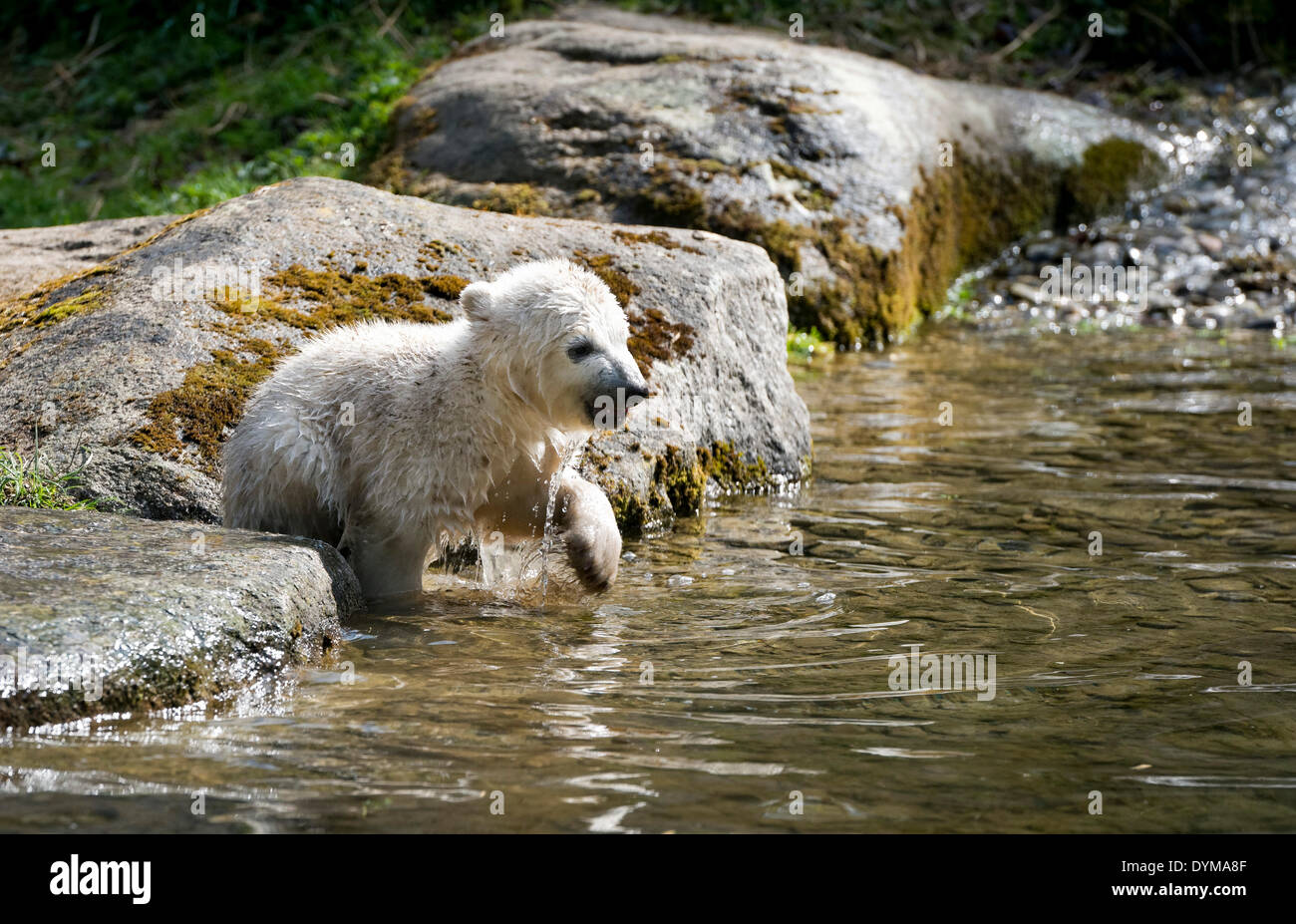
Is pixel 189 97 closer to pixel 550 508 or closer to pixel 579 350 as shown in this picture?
pixel 550 508

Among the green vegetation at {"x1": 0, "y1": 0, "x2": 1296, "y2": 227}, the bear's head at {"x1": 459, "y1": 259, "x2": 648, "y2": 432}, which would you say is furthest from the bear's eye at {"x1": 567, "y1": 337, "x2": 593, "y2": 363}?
the green vegetation at {"x1": 0, "y1": 0, "x2": 1296, "y2": 227}

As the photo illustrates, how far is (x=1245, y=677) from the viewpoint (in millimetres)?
4297

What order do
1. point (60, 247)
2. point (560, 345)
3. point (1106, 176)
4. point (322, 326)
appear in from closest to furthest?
point (560, 345) < point (322, 326) < point (60, 247) < point (1106, 176)

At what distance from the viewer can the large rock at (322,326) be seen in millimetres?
5656

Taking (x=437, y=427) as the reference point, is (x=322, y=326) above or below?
above

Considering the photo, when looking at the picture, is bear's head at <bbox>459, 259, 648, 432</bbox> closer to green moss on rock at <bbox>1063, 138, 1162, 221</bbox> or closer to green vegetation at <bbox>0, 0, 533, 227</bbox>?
green vegetation at <bbox>0, 0, 533, 227</bbox>

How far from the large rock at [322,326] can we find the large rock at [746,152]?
9.76 ft

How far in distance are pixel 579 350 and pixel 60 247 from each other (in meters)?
4.22

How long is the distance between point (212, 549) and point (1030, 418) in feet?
19.5

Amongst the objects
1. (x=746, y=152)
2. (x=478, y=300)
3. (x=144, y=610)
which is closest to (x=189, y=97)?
(x=746, y=152)

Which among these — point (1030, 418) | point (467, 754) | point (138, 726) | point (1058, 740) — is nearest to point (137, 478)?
point (138, 726)

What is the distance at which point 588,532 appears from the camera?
5195 millimetres

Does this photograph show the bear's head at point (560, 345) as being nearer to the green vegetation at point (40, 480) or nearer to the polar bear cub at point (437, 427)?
the polar bear cub at point (437, 427)

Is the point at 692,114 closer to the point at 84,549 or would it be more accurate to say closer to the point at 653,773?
the point at 84,549
